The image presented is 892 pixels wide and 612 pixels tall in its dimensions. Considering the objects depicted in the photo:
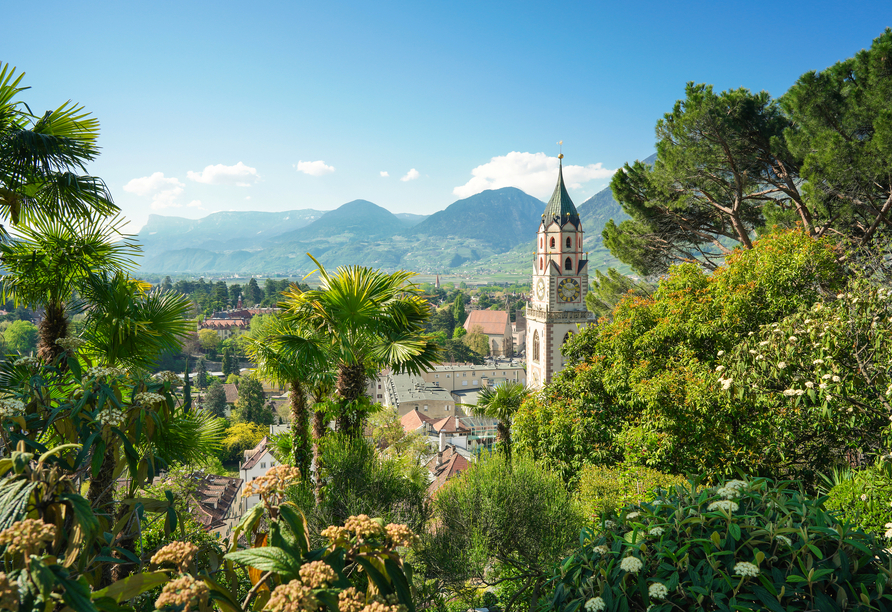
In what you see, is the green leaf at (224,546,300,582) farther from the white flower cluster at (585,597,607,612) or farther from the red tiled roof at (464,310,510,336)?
the red tiled roof at (464,310,510,336)

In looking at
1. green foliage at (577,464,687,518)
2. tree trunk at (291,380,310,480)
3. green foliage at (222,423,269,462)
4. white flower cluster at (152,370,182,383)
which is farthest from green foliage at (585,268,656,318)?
green foliage at (222,423,269,462)

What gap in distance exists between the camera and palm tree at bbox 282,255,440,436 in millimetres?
5609

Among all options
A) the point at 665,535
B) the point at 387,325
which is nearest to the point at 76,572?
the point at 665,535

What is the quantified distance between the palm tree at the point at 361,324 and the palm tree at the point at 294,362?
17 cm

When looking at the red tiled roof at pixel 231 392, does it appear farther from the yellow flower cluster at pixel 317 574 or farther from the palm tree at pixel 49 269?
the yellow flower cluster at pixel 317 574

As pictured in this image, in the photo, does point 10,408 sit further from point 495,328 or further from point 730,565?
point 495,328

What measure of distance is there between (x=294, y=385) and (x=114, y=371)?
12.5 feet

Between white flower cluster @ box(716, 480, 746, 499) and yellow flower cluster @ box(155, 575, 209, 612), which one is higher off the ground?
yellow flower cluster @ box(155, 575, 209, 612)

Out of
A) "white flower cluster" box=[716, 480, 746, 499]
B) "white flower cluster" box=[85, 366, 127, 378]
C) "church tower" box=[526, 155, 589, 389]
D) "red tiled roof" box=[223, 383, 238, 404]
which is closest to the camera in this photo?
"white flower cluster" box=[85, 366, 127, 378]

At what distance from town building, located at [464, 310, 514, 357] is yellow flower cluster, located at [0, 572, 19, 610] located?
269 feet

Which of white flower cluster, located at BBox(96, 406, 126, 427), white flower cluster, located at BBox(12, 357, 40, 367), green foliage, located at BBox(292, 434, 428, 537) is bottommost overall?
green foliage, located at BBox(292, 434, 428, 537)

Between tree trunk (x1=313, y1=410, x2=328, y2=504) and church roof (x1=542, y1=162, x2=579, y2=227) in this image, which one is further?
church roof (x1=542, y1=162, x2=579, y2=227)

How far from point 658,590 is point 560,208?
30190 mm

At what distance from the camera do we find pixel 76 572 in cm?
184
